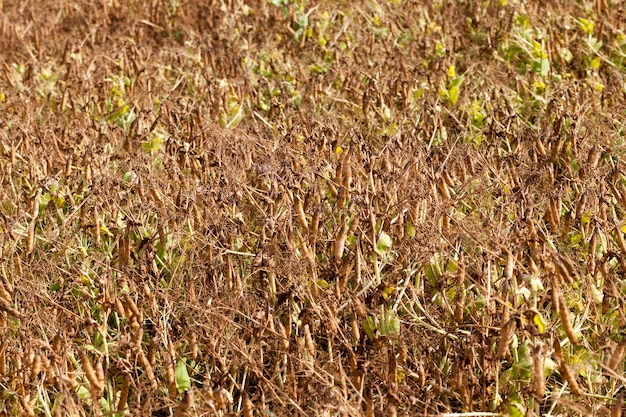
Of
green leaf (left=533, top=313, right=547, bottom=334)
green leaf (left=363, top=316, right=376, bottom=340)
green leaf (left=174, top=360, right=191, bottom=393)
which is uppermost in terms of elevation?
green leaf (left=533, top=313, right=547, bottom=334)

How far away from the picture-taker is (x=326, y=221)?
2.86m

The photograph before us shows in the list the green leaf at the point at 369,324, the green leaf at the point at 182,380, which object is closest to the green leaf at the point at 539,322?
the green leaf at the point at 369,324

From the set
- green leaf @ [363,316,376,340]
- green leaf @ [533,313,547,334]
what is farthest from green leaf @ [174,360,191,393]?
green leaf @ [533,313,547,334]

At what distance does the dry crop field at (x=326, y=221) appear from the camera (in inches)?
88.1

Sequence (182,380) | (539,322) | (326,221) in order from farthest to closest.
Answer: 1. (326,221)
2. (182,380)
3. (539,322)

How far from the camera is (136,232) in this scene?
2877 mm

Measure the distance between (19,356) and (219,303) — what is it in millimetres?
569

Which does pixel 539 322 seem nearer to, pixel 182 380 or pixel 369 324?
→ pixel 369 324

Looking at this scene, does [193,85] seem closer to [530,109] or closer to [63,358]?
[530,109]

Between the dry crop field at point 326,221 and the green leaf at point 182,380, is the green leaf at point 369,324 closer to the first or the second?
the dry crop field at point 326,221

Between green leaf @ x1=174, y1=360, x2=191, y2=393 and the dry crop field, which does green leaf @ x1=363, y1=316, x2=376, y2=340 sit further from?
green leaf @ x1=174, y1=360, x2=191, y2=393

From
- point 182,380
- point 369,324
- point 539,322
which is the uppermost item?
point 539,322

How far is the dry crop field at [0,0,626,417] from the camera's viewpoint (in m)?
2.24

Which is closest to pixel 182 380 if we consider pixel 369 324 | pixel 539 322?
pixel 369 324
